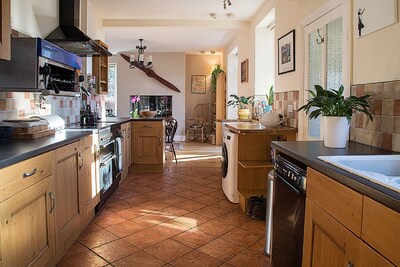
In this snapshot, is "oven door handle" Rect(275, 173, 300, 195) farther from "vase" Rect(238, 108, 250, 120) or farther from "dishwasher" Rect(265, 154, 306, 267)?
"vase" Rect(238, 108, 250, 120)

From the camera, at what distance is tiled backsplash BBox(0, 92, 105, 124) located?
2.49 metres

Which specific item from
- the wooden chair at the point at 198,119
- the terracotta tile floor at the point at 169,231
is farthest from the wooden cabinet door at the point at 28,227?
the wooden chair at the point at 198,119

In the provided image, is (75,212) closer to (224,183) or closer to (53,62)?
(53,62)

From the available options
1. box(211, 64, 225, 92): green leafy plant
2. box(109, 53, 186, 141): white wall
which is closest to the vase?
Answer: box(211, 64, 225, 92): green leafy plant

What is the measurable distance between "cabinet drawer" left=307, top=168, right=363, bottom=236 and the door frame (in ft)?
3.51

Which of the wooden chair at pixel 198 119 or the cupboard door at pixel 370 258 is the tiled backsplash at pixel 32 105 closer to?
the cupboard door at pixel 370 258

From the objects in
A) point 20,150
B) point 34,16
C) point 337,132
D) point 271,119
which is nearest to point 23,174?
point 20,150

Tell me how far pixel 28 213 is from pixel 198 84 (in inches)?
336

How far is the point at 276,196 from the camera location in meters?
2.04

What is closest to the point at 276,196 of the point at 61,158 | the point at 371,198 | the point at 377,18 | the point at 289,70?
the point at 371,198

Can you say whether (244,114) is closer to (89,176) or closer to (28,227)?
(89,176)

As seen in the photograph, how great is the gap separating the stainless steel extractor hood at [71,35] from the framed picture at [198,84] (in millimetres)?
6053

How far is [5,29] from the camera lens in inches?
74.8

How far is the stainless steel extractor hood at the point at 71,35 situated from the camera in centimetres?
328
